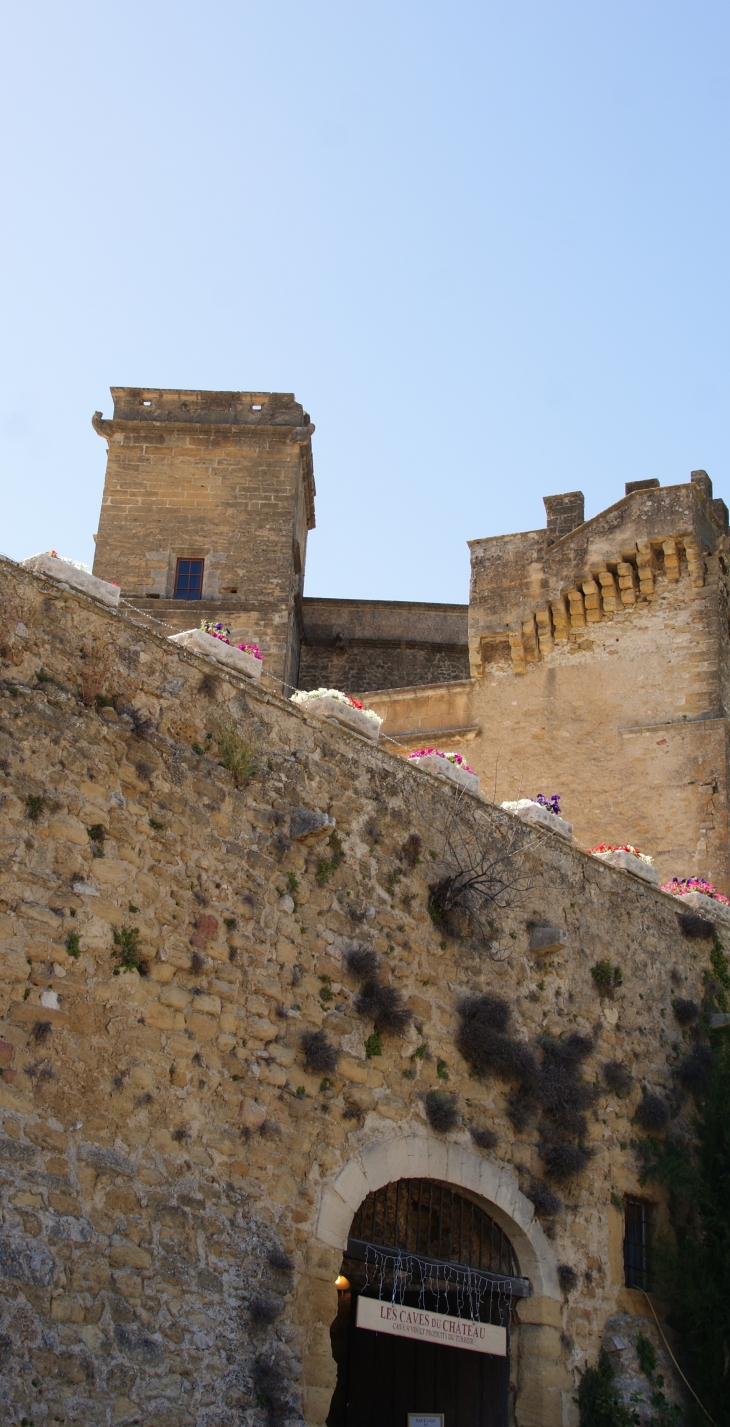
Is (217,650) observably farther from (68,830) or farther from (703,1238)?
(703,1238)

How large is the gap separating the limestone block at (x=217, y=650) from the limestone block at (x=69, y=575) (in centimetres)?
64

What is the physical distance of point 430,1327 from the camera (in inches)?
337

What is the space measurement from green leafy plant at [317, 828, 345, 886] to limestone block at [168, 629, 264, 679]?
124 centimetres

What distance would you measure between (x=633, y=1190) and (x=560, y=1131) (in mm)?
1148

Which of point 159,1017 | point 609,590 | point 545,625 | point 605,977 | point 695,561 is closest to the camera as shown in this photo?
point 159,1017

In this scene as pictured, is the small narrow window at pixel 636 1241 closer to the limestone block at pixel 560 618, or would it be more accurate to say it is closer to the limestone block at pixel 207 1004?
the limestone block at pixel 207 1004

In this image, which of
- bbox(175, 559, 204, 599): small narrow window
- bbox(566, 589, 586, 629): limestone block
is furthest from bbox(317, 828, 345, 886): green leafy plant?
bbox(175, 559, 204, 599): small narrow window

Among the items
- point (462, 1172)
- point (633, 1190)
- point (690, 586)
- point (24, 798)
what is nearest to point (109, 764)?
point (24, 798)

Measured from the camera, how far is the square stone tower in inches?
715

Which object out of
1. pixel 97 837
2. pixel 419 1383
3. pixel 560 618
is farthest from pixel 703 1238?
pixel 560 618

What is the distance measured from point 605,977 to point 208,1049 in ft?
14.9

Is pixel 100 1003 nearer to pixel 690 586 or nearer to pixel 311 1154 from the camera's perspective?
pixel 311 1154

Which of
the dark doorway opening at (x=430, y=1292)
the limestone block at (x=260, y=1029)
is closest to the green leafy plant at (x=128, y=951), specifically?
the limestone block at (x=260, y=1029)

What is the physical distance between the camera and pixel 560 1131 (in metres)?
9.98
